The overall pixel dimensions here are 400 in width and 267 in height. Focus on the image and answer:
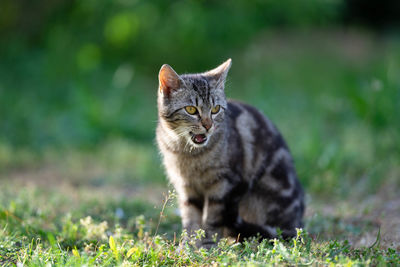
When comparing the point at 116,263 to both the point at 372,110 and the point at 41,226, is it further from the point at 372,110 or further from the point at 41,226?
the point at 372,110

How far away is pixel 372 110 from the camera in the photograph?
5.67m

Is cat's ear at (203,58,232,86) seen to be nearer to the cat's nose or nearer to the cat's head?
the cat's head

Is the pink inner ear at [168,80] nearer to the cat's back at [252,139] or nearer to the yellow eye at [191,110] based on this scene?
the yellow eye at [191,110]

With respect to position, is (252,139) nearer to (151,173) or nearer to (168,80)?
(168,80)

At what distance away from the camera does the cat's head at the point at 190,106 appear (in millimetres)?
3168

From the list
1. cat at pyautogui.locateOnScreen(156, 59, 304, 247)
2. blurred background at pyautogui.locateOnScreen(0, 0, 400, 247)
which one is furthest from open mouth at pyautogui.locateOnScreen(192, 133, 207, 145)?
blurred background at pyautogui.locateOnScreen(0, 0, 400, 247)

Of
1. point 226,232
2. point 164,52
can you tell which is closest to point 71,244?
point 226,232

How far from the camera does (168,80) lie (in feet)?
10.6

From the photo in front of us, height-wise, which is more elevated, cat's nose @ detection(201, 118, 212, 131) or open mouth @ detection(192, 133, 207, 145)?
cat's nose @ detection(201, 118, 212, 131)

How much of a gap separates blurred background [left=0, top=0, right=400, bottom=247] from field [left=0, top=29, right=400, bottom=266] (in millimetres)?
25

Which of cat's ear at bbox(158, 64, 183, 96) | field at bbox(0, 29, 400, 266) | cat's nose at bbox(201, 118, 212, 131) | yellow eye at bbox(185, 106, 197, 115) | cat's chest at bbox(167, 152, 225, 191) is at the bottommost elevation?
field at bbox(0, 29, 400, 266)

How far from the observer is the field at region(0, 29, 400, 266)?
2756 millimetres

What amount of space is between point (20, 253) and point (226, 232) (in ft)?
4.51

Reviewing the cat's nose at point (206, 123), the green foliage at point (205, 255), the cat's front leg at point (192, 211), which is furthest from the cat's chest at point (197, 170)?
the green foliage at point (205, 255)
